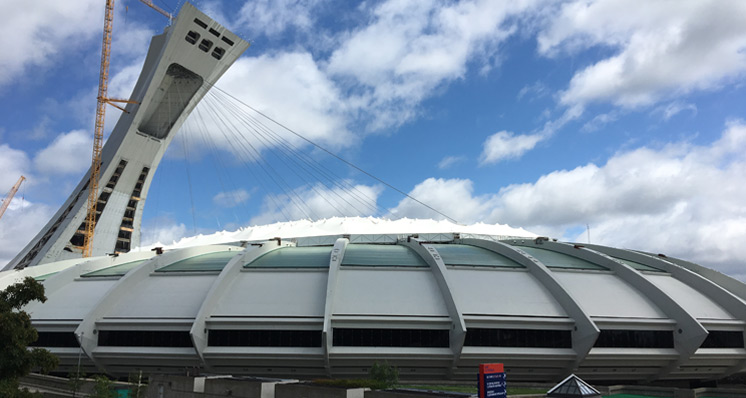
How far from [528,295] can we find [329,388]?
18641 millimetres

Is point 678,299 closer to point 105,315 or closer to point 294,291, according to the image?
point 294,291

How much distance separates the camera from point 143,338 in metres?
32.0

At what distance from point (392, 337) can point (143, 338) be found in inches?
657

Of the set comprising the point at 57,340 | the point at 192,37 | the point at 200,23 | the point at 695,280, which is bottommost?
the point at 57,340

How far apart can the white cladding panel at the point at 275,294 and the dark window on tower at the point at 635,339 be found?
1915 cm

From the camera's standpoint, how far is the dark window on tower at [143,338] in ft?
103

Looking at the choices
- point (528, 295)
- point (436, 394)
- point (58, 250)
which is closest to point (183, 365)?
point (436, 394)

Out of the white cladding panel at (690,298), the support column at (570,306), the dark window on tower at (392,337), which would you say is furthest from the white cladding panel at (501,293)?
the white cladding panel at (690,298)

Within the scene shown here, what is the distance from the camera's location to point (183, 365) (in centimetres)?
3147

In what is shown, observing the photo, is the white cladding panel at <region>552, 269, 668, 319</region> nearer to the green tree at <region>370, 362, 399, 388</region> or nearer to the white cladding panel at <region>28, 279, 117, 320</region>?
the green tree at <region>370, 362, 399, 388</region>

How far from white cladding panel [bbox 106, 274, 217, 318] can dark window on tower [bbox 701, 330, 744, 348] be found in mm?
35590

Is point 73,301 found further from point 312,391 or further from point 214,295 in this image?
point 312,391

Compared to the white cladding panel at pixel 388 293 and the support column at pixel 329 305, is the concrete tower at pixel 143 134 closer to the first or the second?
the support column at pixel 329 305

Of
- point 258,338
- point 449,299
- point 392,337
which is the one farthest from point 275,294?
point 449,299
